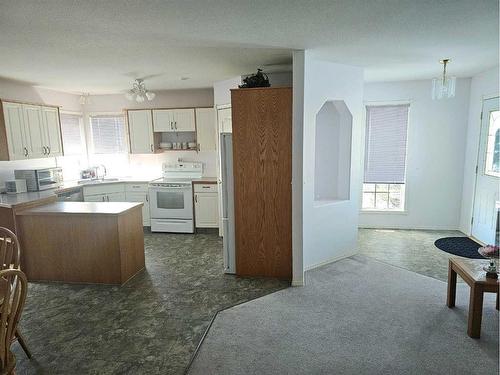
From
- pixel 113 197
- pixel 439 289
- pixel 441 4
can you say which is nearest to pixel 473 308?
pixel 439 289

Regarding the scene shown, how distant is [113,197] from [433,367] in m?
5.31

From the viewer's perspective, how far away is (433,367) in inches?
93.0

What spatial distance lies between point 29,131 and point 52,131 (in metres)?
0.48

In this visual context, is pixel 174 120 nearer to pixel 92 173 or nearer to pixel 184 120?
pixel 184 120

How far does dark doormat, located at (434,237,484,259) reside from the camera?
4.50 metres

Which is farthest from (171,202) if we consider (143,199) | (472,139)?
(472,139)

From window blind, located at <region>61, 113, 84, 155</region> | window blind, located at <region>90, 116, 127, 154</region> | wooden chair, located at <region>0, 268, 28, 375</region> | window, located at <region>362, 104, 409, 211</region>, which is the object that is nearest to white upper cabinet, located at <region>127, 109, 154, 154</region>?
window blind, located at <region>90, 116, 127, 154</region>

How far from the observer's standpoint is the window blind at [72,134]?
237 inches

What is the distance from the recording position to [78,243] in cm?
384

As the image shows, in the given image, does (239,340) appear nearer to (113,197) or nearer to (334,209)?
(334,209)

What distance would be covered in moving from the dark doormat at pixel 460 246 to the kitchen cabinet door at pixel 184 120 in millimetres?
4473

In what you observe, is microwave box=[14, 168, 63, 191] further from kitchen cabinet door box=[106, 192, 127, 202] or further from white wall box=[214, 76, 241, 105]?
white wall box=[214, 76, 241, 105]

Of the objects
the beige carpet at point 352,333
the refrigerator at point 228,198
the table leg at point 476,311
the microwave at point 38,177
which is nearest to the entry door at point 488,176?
the beige carpet at point 352,333

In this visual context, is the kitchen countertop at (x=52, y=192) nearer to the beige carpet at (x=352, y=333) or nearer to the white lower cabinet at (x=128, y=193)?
the white lower cabinet at (x=128, y=193)
